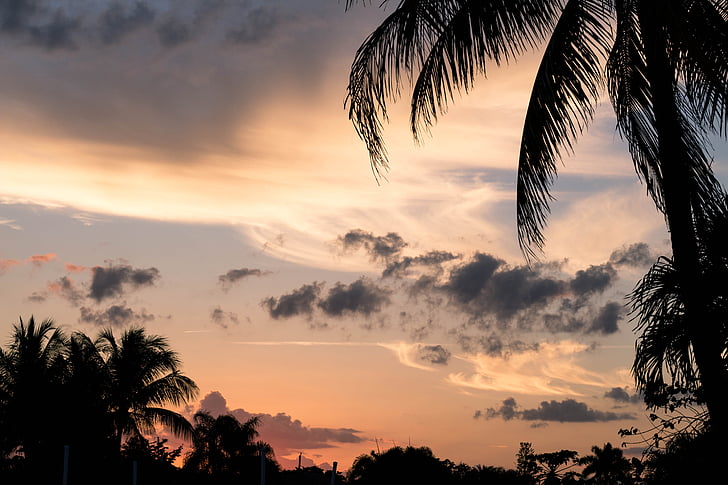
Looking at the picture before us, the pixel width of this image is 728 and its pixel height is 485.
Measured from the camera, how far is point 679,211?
923 centimetres

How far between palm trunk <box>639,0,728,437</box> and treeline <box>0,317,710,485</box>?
20.9 meters

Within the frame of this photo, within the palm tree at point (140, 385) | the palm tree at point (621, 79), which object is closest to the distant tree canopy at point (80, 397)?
the palm tree at point (140, 385)

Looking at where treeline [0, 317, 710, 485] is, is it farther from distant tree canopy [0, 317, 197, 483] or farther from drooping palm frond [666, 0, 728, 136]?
drooping palm frond [666, 0, 728, 136]

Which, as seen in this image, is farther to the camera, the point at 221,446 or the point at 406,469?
the point at 221,446

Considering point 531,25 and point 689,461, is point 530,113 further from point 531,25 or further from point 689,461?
point 689,461

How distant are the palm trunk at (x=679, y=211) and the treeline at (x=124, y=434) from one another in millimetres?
20857

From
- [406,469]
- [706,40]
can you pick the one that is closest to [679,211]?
[706,40]

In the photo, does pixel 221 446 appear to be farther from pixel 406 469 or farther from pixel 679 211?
pixel 679 211

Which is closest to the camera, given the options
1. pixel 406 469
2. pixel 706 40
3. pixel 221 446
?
pixel 706 40

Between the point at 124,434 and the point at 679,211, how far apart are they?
3664cm

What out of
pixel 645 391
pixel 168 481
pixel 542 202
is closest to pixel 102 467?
pixel 168 481

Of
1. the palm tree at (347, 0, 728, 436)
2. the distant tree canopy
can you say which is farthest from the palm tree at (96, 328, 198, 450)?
the palm tree at (347, 0, 728, 436)

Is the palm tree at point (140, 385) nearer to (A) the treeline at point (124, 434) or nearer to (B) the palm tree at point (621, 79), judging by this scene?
(A) the treeline at point (124, 434)

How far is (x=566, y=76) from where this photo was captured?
31.6 ft
